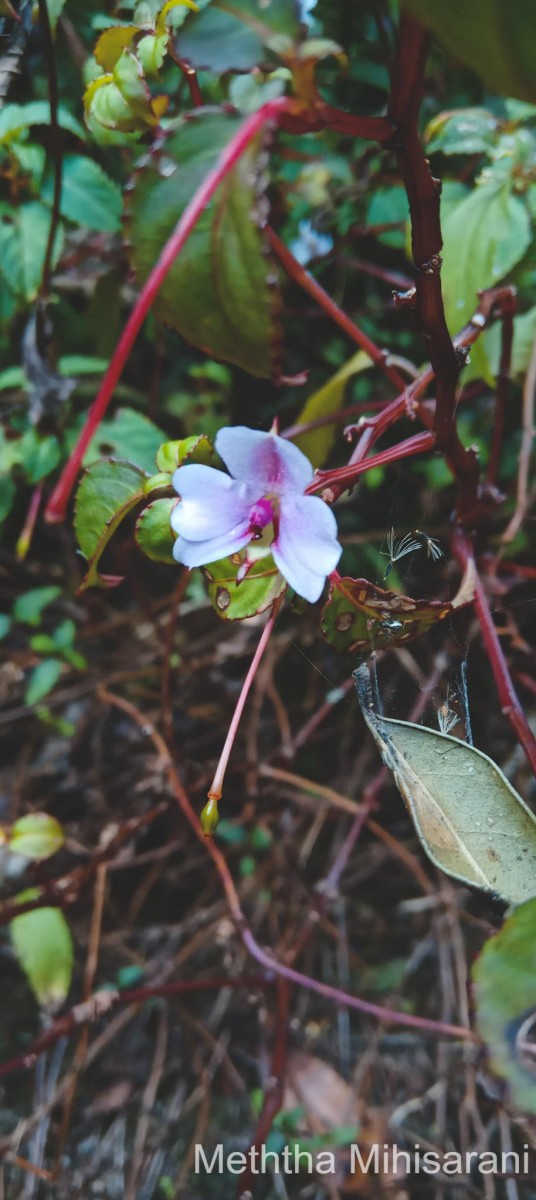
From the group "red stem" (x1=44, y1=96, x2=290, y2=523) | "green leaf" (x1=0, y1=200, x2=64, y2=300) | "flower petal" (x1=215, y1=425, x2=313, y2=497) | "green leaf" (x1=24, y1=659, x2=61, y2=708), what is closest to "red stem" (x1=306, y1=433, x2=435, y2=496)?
"flower petal" (x1=215, y1=425, x2=313, y2=497)

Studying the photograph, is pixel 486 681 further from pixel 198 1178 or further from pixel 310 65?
pixel 198 1178

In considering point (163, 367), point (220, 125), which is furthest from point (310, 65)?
point (163, 367)

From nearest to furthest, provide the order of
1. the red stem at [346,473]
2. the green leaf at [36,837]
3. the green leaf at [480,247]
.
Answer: the red stem at [346,473] < the green leaf at [480,247] < the green leaf at [36,837]

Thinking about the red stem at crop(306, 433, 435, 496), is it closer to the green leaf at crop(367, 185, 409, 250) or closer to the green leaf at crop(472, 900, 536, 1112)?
the green leaf at crop(472, 900, 536, 1112)

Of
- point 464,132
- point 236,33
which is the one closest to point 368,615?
point 236,33

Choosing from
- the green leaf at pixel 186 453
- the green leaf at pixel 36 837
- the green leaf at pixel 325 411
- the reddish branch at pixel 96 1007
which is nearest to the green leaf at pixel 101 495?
the green leaf at pixel 186 453

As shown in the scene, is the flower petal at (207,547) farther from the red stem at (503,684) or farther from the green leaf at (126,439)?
the green leaf at (126,439)
